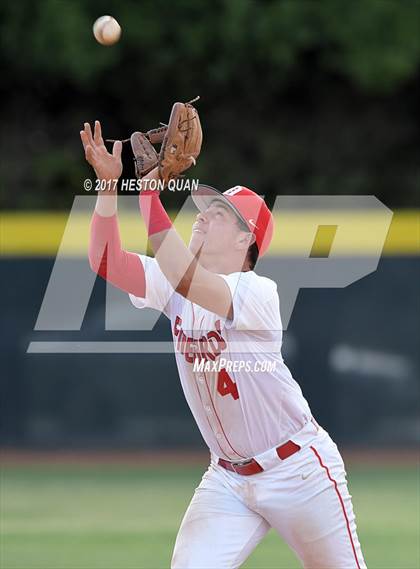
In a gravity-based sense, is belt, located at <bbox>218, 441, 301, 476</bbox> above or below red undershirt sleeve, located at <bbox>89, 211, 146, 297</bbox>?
below

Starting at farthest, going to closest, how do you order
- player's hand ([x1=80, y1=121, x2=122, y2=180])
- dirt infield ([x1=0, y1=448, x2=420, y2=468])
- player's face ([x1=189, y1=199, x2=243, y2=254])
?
dirt infield ([x1=0, y1=448, x2=420, y2=468]) < player's face ([x1=189, y1=199, x2=243, y2=254]) < player's hand ([x1=80, y1=121, x2=122, y2=180])

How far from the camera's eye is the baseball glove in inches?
177

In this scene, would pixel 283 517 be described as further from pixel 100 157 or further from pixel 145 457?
pixel 145 457

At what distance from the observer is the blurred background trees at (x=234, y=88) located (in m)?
19.0

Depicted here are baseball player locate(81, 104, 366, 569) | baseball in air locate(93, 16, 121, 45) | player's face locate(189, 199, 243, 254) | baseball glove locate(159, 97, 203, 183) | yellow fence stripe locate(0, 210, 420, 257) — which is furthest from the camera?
yellow fence stripe locate(0, 210, 420, 257)

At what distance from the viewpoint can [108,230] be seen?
4.77 metres

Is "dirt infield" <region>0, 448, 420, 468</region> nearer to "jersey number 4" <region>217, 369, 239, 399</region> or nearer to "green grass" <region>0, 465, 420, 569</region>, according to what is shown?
"green grass" <region>0, 465, 420, 569</region>

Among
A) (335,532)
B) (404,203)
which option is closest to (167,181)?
(335,532)

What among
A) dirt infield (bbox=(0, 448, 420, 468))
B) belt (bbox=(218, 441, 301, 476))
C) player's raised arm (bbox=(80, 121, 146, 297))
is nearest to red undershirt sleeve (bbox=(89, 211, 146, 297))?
player's raised arm (bbox=(80, 121, 146, 297))
